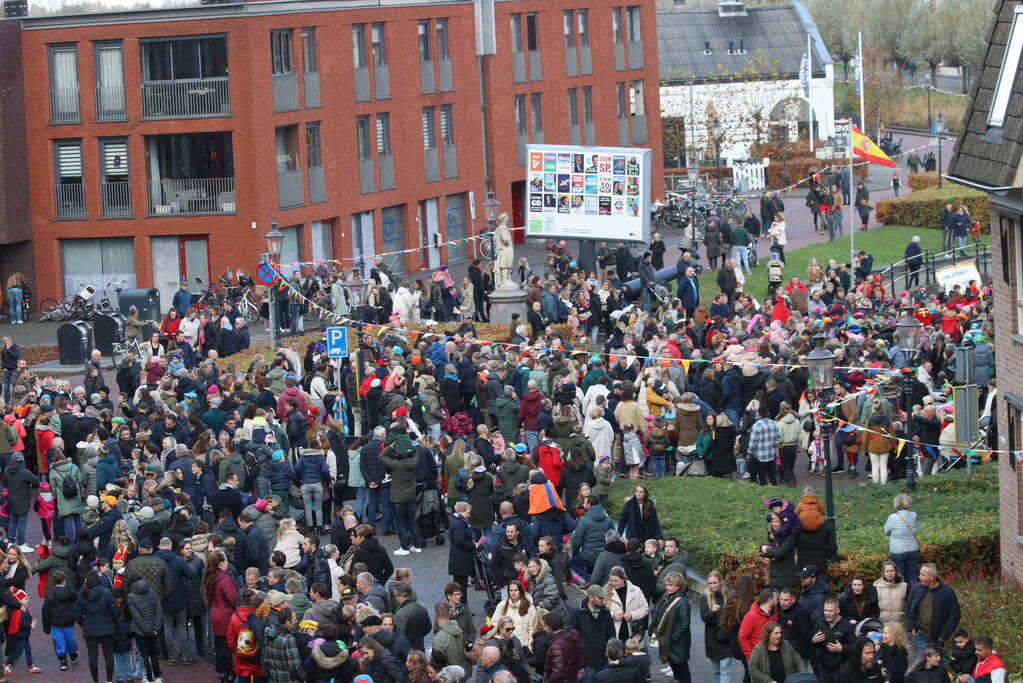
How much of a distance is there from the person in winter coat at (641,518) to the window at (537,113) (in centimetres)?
4129

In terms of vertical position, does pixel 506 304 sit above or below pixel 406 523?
above

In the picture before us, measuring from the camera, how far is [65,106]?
163 ft

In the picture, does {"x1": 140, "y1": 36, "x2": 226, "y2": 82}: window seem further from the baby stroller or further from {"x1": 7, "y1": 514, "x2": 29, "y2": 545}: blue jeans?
the baby stroller

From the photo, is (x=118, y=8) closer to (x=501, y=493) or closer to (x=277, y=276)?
(x=277, y=276)

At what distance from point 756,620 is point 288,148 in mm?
34956

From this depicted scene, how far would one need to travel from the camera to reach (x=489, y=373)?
2939cm

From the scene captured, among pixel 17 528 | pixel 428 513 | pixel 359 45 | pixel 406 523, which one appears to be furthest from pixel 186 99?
pixel 406 523

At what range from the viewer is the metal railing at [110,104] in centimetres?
4931

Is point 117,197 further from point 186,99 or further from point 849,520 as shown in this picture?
point 849,520

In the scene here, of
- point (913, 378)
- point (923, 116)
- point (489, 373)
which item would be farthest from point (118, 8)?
point (923, 116)

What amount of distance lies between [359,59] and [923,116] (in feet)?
197

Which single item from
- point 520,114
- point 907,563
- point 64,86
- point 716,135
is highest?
point 64,86

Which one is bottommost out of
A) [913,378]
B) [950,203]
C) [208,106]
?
[913,378]

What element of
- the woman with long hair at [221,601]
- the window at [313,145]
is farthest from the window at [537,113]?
the woman with long hair at [221,601]
